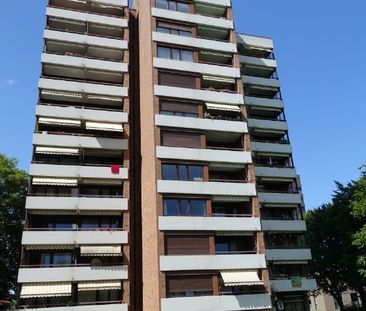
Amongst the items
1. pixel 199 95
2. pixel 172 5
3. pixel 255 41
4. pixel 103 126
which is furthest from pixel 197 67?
pixel 255 41

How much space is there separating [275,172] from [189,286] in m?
16.5

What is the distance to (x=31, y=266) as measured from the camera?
29422 millimetres

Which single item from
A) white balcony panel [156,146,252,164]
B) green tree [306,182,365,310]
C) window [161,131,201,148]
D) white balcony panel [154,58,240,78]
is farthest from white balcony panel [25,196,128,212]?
green tree [306,182,365,310]

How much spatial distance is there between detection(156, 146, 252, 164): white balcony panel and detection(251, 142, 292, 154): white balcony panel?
23.0 ft

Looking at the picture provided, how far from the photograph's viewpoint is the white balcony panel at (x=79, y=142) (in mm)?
33031

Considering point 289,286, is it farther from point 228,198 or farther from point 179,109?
point 179,109

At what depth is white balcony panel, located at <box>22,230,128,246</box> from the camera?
29.9 metres

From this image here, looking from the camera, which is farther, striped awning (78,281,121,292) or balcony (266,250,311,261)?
balcony (266,250,311,261)

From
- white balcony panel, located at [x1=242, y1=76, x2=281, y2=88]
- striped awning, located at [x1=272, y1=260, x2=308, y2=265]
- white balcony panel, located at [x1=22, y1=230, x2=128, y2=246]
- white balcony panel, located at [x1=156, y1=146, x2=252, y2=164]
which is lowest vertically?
striped awning, located at [x1=272, y1=260, x2=308, y2=265]

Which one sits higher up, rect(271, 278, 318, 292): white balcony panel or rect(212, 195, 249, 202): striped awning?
rect(212, 195, 249, 202): striped awning

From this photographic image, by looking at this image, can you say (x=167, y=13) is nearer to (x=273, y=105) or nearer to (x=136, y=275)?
(x=273, y=105)

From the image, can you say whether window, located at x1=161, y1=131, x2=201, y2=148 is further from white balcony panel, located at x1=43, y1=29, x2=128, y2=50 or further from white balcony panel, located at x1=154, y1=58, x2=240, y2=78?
white balcony panel, located at x1=43, y1=29, x2=128, y2=50

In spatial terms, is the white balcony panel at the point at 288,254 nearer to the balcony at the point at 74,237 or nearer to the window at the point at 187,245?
the window at the point at 187,245

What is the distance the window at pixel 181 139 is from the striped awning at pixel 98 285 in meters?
10.9
